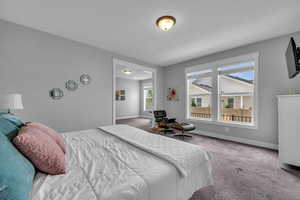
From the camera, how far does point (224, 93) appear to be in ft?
12.8

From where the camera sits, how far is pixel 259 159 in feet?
8.16

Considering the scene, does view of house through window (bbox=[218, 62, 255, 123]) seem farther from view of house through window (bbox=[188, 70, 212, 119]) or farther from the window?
the window

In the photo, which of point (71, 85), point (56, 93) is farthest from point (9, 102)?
point (71, 85)

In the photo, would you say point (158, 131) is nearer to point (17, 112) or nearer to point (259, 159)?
point (259, 159)

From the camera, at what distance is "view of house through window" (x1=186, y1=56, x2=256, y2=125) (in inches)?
138

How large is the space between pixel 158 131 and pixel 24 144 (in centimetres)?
394

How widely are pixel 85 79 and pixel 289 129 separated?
438cm

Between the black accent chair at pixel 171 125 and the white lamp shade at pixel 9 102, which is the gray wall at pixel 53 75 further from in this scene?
the black accent chair at pixel 171 125

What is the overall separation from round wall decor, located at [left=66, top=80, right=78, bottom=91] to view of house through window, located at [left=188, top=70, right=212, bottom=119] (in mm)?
3784

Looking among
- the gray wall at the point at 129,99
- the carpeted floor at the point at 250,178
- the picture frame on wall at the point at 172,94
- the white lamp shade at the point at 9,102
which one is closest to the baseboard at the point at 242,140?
the carpeted floor at the point at 250,178

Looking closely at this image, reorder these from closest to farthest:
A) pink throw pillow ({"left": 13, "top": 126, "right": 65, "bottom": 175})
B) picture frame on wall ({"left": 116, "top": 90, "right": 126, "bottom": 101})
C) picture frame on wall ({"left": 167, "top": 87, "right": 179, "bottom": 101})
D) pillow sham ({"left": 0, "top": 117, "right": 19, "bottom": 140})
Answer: pink throw pillow ({"left": 13, "top": 126, "right": 65, "bottom": 175}) → pillow sham ({"left": 0, "top": 117, "right": 19, "bottom": 140}) → picture frame on wall ({"left": 167, "top": 87, "right": 179, "bottom": 101}) → picture frame on wall ({"left": 116, "top": 90, "right": 126, "bottom": 101})

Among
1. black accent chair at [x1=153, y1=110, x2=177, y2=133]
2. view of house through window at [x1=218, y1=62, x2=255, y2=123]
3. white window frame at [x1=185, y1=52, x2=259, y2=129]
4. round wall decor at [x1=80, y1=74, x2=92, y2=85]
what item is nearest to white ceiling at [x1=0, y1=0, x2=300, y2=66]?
white window frame at [x1=185, y1=52, x2=259, y2=129]

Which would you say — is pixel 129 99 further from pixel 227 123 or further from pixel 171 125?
pixel 227 123

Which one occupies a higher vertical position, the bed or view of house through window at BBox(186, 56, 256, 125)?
view of house through window at BBox(186, 56, 256, 125)
